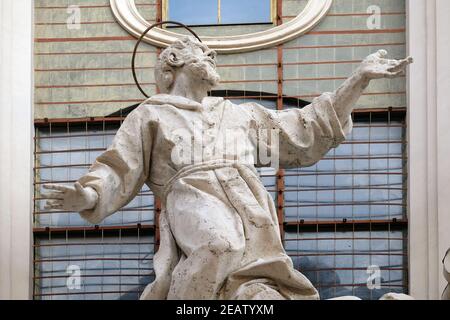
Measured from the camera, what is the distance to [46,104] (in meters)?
22.6

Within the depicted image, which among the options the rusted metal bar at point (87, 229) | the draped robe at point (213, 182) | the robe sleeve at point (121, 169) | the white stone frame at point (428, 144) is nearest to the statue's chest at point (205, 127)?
the draped robe at point (213, 182)

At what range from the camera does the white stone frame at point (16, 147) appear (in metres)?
21.9

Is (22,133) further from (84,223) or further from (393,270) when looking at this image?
(393,270)

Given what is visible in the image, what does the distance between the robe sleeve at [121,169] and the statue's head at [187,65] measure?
0.29 metres

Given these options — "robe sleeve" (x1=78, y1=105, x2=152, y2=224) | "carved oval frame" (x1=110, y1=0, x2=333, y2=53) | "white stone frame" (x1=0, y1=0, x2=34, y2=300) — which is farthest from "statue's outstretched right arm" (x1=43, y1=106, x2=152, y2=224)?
"carved oval frame" (x1=110, y1=0, x2=333, y2=53)

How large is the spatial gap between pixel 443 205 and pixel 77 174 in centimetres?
232

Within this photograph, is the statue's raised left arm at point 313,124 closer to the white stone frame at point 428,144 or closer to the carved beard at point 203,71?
the carved beard at point 203,71

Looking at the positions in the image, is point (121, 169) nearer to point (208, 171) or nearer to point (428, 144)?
point (208, 171)

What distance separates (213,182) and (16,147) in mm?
4104

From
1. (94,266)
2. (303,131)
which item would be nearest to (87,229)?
(94,266)

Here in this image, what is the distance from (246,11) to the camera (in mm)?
22734

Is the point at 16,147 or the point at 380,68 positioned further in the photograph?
the point at 16,147

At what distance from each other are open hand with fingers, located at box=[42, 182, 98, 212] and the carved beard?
3.24 ft
